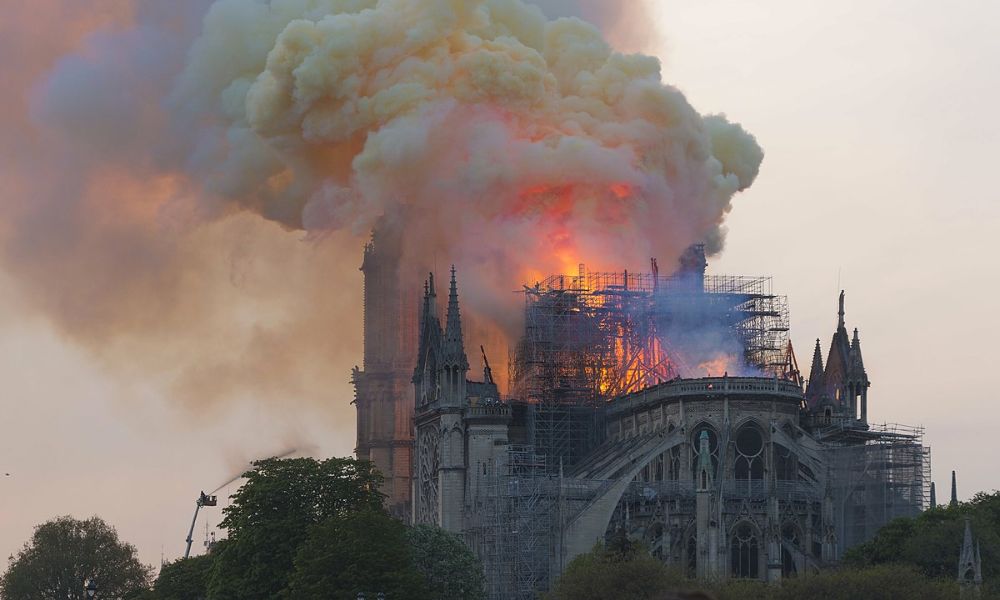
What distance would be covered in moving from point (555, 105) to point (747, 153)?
14.5m

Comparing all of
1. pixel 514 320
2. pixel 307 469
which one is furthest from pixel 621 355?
pixel 307 469

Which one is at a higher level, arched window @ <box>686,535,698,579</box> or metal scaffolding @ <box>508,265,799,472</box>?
metal scaffolding @ <box>508,265,799,472</box>

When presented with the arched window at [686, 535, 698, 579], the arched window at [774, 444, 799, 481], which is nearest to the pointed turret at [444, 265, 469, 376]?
the arched window at [774, 444, 799, 481]

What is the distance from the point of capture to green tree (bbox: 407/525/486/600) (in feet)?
381

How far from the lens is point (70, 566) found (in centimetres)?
16012

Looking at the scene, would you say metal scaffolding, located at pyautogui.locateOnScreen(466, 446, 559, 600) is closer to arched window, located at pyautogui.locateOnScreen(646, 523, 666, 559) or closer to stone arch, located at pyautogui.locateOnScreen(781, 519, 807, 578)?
arched window, located at pyautogui.locateOnScreen(646, 523, 666, 559)

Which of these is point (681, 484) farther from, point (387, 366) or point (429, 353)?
point (387, 366)

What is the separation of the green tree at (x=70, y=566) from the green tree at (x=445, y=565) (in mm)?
43388

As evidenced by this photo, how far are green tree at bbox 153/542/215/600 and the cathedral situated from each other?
1326 centimetres

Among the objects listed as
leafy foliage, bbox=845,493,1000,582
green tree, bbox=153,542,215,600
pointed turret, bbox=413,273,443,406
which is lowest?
green tree, bbox=153,542,215,600

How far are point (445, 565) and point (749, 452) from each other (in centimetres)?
2116

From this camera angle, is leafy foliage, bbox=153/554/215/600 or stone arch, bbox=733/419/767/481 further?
leafy foliage, bbox=153/554/215/600

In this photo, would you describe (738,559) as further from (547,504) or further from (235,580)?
(235,580)

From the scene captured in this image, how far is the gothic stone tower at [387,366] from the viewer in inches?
6673
